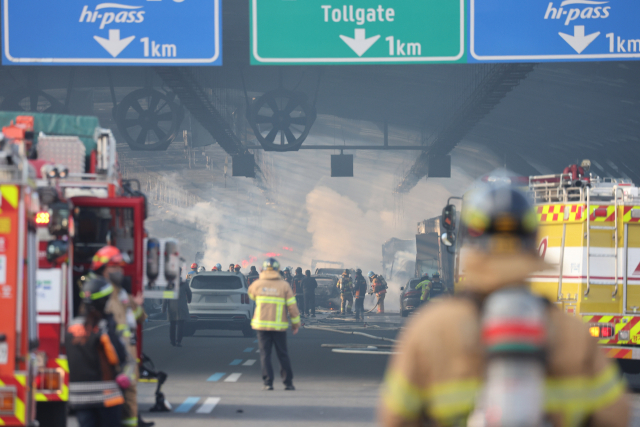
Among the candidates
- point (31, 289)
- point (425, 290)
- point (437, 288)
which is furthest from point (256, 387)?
point (437, 288)

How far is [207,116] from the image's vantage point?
26.6m

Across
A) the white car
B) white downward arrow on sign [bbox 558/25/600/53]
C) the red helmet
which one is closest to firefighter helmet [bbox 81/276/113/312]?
the red helmet

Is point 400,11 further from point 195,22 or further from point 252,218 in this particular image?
point 252,218

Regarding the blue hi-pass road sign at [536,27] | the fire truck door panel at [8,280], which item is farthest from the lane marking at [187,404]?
the blue hi-pass road sign at [536,27]

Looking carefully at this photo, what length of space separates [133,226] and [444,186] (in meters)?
43.6

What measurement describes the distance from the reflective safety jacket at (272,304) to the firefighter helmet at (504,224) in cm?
998

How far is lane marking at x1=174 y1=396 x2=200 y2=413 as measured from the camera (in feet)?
34.1

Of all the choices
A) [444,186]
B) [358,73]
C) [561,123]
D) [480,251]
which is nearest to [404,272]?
[444,186]

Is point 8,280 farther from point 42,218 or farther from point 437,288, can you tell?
point 437,288

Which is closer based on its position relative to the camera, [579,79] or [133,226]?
[133,226]

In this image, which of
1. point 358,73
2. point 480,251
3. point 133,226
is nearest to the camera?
point 480,251

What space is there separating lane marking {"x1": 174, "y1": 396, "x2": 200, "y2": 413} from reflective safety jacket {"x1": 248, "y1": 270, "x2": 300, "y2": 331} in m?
1.59

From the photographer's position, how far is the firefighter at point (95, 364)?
597 cm

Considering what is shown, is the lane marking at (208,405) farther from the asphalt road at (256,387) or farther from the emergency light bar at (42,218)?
the emergency light bar at (42,218)
